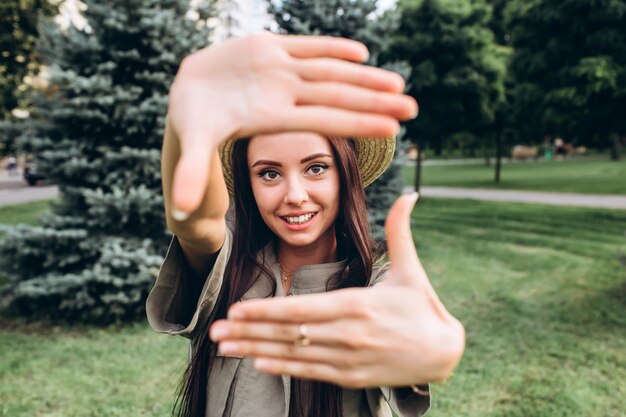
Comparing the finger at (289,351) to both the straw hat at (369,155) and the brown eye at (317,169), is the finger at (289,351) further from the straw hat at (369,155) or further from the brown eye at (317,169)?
the straw hat at (369,155)

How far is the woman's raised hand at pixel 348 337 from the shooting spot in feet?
2.91

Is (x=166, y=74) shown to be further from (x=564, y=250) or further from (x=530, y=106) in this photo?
(x=530, y=106)

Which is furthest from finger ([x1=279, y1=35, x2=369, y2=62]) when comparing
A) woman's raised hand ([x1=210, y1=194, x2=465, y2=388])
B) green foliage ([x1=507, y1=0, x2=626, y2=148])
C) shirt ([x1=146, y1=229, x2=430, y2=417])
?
green foliage ([x1=507, y1=0, x2=626, y2=148])

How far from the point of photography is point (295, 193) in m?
1.34

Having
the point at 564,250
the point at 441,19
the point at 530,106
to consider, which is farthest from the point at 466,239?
the point at 441,19

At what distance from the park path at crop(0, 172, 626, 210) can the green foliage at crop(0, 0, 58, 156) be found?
176 inches

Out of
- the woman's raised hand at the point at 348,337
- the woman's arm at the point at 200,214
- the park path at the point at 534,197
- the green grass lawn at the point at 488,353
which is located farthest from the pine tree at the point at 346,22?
the park path at the point at 534,197

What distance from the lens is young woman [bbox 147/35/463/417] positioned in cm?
88

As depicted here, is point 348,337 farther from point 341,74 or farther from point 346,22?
point 346,22

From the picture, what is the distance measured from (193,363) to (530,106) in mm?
10205

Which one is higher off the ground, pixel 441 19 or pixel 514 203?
pixel 441 19

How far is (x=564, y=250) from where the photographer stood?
7711 mm

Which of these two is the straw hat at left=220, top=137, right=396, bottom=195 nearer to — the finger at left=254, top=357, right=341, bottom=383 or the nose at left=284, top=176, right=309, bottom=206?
the nose at left=284, top=176, right=309, bottom=206

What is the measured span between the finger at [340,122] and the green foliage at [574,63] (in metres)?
8.63
